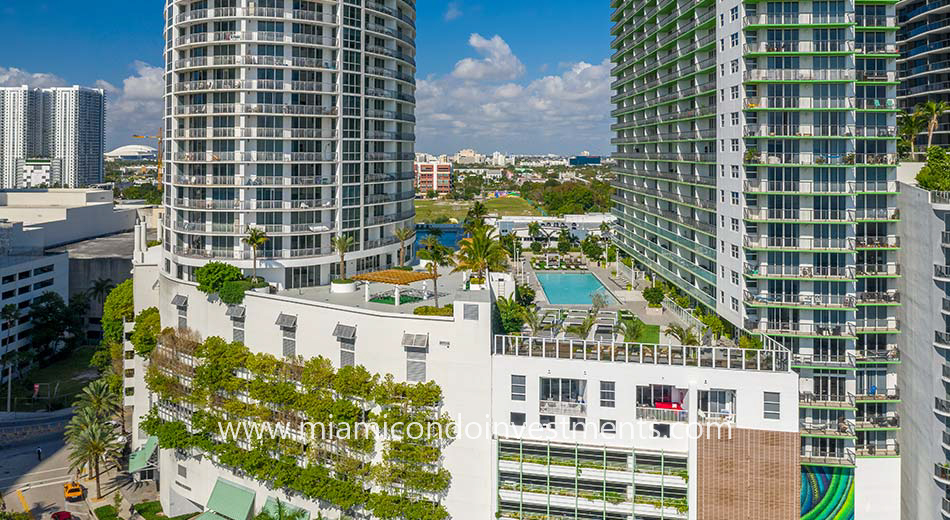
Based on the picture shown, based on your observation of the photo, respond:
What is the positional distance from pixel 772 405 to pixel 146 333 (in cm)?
4832

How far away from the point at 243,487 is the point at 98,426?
1715 centimetres

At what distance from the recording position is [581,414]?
38969 millimetres

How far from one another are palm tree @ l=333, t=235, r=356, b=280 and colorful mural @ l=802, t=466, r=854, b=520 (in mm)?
37554

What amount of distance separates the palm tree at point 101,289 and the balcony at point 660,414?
83496 mm

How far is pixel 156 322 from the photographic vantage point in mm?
57312

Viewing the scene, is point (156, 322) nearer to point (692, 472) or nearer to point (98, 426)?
point (98, 426)

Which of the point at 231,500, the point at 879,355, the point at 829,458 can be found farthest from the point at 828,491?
the point at 231,500

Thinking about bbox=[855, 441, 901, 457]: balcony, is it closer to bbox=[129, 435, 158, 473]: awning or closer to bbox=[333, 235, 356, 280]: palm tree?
bbox=[333, 235, 356, 280]: palm tree

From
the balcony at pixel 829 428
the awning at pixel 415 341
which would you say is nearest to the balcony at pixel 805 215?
the balcony at pixel 829 428

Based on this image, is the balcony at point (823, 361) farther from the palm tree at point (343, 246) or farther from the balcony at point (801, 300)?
the palm tree at point (343, 246)

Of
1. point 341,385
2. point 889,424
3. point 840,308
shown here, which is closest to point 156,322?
point 341,385

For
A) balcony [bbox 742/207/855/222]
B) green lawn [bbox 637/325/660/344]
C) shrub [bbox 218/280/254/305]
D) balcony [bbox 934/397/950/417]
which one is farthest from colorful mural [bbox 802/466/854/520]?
shrub [bbox 218/280/254/305]

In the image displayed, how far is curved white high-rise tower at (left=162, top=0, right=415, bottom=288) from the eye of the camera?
54531 millimetres

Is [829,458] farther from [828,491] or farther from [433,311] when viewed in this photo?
[433,311]
